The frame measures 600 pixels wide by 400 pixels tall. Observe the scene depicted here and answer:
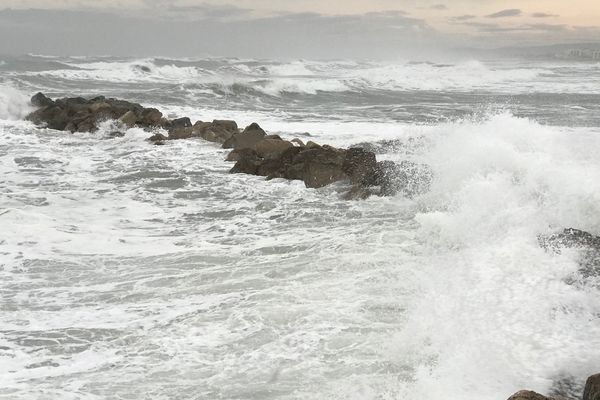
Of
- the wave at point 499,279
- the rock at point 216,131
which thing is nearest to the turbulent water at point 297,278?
the wave at point 499,279

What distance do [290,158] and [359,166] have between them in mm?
1403

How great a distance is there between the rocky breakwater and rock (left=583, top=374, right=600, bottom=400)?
5.24 metres

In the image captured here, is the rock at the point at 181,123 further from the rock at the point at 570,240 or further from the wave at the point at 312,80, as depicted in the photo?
the wave at the point at 312,80

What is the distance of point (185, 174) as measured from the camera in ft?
33.6

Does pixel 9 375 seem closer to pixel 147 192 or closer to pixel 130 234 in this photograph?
pixel 130 234

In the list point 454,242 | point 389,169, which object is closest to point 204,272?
point 454,242

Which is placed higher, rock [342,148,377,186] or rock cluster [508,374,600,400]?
rock [342,148,377,186]

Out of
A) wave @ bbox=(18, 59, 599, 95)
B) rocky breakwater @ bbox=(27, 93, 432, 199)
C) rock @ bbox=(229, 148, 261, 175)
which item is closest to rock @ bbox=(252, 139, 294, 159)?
rocky breakwater @ bbox=(27, 93, 432, 199)

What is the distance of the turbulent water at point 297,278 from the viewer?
13.1 ft

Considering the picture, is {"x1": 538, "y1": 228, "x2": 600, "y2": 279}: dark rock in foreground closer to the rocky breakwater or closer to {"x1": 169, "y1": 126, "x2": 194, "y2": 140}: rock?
the rocky breakwater

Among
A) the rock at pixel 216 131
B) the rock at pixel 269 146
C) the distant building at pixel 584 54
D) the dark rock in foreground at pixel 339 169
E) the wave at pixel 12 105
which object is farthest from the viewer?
the distant building at pixel 584 54

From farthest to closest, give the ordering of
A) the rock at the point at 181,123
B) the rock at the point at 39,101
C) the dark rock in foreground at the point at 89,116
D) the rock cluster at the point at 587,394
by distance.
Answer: the rock at the point at 39,101, the rock at the point at 181,123, the dark rock in foreground at the point at 89,116, the rock cluster at the point at 587,394

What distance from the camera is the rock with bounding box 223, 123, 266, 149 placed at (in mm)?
12172

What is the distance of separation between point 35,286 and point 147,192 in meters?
3.78
